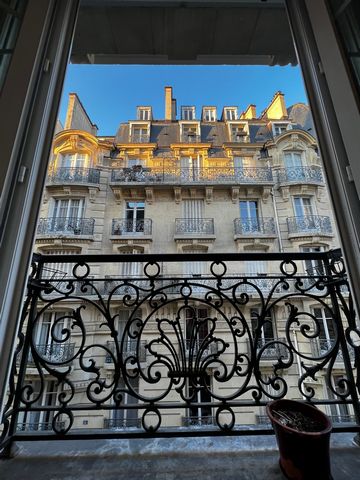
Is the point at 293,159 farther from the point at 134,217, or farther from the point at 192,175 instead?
the point at 134,217

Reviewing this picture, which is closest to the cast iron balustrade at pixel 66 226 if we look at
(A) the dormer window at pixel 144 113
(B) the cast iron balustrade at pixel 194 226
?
(B) the cast iron balustrade at pixel 194 226

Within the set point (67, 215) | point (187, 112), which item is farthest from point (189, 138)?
point (67, 215)

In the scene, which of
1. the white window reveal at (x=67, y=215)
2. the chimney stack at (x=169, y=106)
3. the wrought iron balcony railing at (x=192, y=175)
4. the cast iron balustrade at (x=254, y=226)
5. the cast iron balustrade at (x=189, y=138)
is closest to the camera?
the white window reveal at (x=67, y=215)

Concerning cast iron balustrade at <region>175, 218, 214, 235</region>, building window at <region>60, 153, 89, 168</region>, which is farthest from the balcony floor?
building window at <region>60, 153, 89, 168</region>

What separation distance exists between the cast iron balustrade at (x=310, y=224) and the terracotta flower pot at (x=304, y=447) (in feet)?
22.1

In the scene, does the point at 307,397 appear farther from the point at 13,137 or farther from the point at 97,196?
the point at 97,196

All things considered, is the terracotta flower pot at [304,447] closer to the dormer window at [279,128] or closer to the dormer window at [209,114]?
the dormer window at [279,128]

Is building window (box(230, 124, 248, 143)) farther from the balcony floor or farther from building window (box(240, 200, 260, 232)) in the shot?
the balcony floor

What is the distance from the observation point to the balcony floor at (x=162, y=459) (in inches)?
27.9

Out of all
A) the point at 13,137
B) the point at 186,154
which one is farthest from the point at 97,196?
the point at 13,137

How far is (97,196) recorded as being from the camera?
23.9 feet

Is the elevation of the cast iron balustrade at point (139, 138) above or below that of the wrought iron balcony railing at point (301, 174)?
above

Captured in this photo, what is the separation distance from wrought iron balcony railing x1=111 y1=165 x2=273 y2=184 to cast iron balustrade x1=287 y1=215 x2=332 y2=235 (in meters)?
1.47

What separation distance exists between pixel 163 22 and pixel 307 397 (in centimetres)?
197
